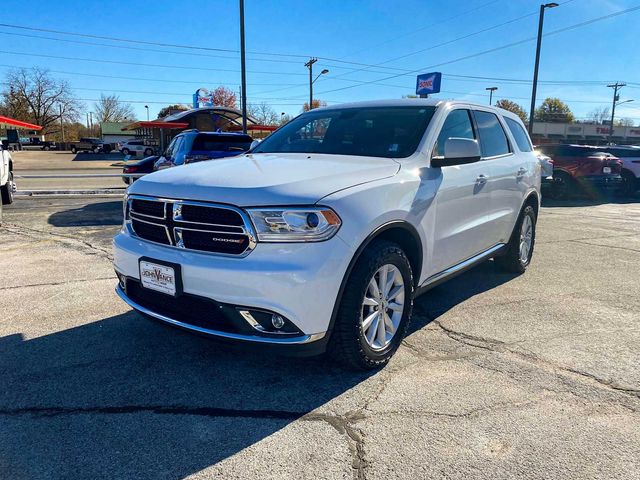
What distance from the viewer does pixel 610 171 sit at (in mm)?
14805

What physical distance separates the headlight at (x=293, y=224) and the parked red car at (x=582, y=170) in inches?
564

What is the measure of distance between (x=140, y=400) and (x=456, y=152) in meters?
2.73

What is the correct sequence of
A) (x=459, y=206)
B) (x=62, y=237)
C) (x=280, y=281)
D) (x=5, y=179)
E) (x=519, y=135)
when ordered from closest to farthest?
(x=280, y=281) < (x=459, y=206) < (x=519, y=135) < (x=62, y=237) < (x=5, y=179)

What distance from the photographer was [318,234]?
2715mm

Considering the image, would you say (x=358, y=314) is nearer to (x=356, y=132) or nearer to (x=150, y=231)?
(x=150, y=231)

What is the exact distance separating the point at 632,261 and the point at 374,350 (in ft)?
17.0

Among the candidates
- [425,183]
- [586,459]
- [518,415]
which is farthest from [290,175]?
[586,459]

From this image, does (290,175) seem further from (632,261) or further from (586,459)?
(632,261)

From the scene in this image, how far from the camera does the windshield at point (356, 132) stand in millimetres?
3873

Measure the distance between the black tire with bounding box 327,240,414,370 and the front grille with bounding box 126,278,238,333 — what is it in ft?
2.11

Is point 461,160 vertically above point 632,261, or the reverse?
point 461,160

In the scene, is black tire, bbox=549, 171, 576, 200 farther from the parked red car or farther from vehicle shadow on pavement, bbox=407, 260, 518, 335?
vehicle shadow on pavement, bbox=407, 260, 518, 335

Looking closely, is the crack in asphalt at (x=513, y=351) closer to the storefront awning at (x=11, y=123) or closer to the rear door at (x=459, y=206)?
the rear door at (x=459, y=206)

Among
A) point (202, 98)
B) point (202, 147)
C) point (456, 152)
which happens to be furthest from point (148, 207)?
point (202, 98)
